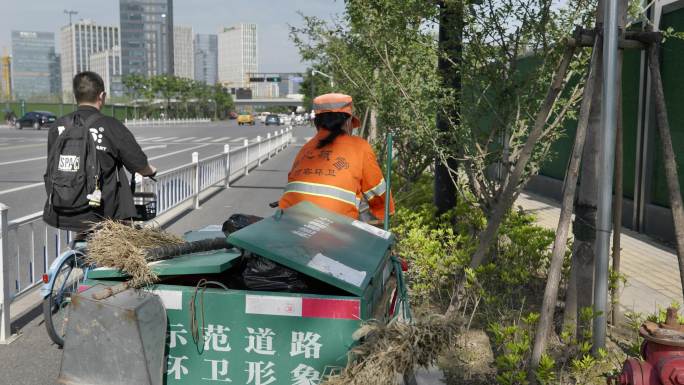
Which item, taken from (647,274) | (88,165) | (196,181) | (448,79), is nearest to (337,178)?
(88,165)

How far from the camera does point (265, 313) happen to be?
2.94 m

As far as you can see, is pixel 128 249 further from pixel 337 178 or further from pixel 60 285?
pixel 60 285

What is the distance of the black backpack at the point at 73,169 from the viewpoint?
478cm

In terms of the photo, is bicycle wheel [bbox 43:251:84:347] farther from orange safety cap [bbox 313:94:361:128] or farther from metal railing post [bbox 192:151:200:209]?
metal railing post [bbox 192:151:200:209]

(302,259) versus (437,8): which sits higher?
(437,8)

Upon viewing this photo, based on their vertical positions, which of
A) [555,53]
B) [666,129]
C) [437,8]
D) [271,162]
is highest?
[437,8]

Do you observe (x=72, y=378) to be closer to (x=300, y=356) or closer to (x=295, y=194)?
(x=300, y=356)

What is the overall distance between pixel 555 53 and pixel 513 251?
5.89 ft

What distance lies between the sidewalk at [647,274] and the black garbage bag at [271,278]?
3.44 metres

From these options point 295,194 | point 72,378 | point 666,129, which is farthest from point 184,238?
point 666,129

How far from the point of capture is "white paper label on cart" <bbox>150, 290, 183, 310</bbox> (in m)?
2.98

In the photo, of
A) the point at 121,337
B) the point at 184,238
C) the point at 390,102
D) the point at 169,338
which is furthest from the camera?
the point at 390,102

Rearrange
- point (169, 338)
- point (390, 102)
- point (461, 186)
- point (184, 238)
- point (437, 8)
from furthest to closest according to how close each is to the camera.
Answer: point (390, 102) < point (461, 186) < point (437, 8) < point (184, 238) < point (169, 338)

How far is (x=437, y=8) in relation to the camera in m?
6.66
